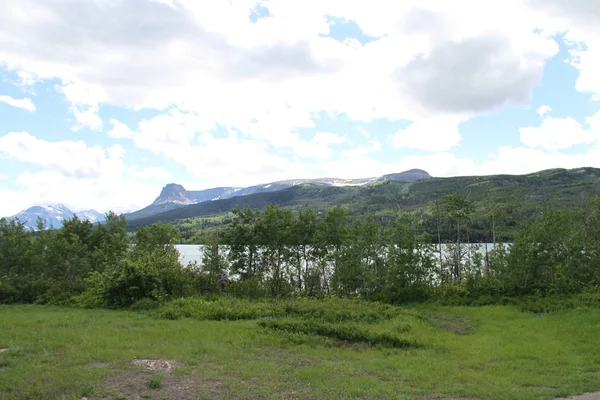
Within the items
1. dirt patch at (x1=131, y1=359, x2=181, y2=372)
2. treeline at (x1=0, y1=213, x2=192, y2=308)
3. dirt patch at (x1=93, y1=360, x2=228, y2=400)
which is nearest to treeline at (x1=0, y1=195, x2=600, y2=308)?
treeline at (x1=0, y1=213, x2=192, y2=308)

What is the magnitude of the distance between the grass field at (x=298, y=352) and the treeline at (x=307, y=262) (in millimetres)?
3519

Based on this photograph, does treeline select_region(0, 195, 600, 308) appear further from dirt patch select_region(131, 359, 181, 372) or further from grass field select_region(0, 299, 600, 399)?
dirt patch select_region(131, 359, 181, 372)

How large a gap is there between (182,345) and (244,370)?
139 inches

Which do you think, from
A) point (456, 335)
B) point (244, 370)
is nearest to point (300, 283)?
point (456, 335)

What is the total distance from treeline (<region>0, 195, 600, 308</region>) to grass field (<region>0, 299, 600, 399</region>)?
11.5 feet

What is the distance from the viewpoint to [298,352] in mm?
13688

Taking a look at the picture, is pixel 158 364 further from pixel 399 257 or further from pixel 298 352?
pixel 399 257

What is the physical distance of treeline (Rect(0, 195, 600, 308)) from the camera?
2355 centimetres

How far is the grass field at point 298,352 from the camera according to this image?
9.62m

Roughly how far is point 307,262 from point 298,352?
55.0 feet

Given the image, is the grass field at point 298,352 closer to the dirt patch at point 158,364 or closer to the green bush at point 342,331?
the green bush at point 342,331

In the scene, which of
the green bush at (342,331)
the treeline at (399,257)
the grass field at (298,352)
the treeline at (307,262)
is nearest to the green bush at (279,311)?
the grass field at (298,352)

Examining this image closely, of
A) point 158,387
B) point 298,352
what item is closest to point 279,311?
point 298,352

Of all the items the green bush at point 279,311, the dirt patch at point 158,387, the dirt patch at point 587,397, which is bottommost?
the green bush at point 279,311
